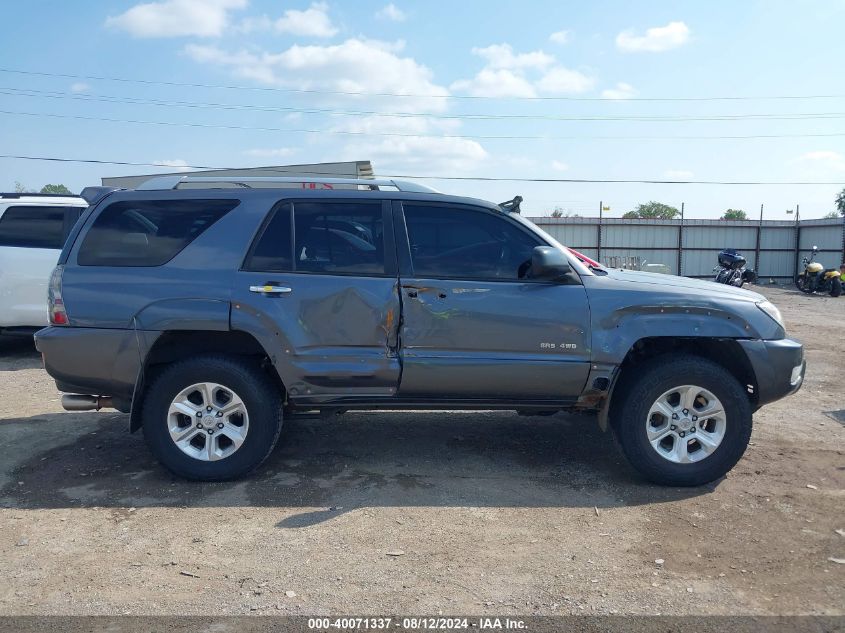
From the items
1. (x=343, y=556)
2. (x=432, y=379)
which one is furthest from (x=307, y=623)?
(x=432, y=379)

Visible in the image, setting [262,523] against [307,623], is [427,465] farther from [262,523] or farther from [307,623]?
[307,623]

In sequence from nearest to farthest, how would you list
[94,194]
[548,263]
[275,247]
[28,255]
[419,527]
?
[419,527] < [548,263] < [275,247] < [94,194] < [28,255]

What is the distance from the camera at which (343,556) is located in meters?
3.64

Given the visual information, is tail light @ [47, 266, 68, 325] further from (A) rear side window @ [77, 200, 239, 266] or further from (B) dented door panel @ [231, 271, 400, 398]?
(B) dented door panel @ [231, 271, 400, 398]

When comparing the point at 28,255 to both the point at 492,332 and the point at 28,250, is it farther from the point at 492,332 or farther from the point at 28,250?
the point at 492,332

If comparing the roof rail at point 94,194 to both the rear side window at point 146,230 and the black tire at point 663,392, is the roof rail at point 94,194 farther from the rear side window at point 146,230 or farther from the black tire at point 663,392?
the black tire at point 663,392

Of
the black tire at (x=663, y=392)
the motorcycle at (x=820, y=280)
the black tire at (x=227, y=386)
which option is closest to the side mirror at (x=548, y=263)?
the black tire at (x=663, y=392)

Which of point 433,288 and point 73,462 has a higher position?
point 433,288

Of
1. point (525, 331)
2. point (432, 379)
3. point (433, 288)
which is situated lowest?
point (432, 379)

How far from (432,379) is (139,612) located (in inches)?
86.9

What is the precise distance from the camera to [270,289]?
178 inches

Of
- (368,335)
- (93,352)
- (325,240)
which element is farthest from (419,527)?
(93,352)

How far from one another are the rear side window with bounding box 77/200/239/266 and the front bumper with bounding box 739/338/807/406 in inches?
146

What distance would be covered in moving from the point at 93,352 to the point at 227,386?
92 cm
